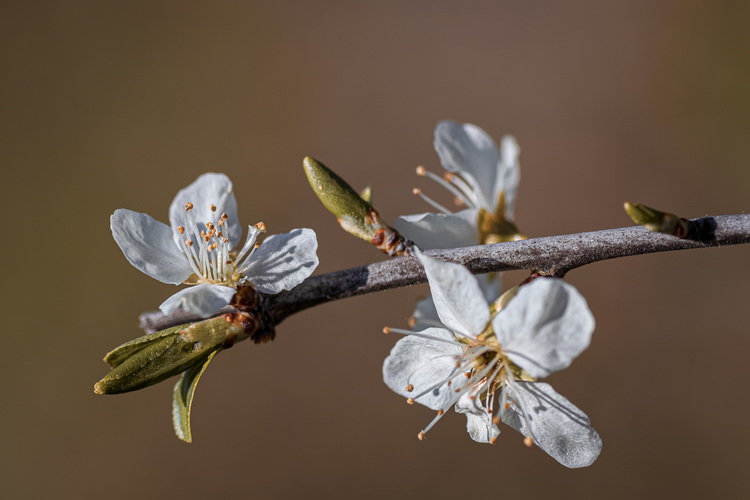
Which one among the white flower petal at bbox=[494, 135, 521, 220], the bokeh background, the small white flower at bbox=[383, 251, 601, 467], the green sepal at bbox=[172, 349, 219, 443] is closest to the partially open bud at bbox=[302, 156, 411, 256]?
the small white flower at bbox=[383, 251, 601, 467]

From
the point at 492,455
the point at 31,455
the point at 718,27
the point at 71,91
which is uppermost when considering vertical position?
the point at 71,91

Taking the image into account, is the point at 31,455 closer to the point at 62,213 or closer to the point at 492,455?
the point at 62,213

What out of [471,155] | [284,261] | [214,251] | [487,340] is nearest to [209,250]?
[214,251]

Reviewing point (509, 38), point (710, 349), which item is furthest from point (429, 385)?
point (509, 38)

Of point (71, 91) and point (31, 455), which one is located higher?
point (71, 91)

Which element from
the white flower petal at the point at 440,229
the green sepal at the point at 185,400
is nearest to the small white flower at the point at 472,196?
the white flower petal at the point at 440,229

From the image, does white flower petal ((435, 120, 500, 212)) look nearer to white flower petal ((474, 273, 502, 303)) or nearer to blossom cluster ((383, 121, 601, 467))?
blossom cluster ((383, 121, 601, 467))

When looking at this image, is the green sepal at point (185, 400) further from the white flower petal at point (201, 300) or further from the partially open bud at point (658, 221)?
the partially open bud at point (658, 221)
